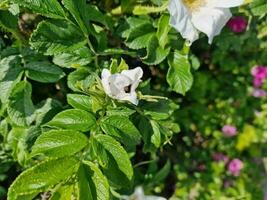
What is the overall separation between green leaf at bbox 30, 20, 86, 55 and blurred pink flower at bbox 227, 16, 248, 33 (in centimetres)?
84

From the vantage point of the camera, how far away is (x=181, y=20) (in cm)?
125

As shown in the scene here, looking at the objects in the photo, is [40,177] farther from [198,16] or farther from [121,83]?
[198,16]

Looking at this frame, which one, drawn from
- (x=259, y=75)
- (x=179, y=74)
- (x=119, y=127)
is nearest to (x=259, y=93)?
(x=259, y=75)

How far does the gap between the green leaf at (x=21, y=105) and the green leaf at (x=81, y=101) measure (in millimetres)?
156

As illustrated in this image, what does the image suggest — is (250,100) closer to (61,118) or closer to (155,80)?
(155,80)

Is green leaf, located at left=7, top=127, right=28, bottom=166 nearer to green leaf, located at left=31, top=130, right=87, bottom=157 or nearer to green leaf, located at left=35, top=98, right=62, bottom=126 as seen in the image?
green leaf, located at left=35, top=98, right=62, bottom=126

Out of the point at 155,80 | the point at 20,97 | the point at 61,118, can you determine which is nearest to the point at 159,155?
the point at 155,80

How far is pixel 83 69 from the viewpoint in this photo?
1.34 m

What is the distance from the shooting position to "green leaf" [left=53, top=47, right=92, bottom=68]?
1360mm

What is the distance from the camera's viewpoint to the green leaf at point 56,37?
4.15 feet

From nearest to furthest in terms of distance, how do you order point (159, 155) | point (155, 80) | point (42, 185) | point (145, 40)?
1. point (42, 185)
2. point (145, 40)
3. point (155, 80)
4. point (159, 155)

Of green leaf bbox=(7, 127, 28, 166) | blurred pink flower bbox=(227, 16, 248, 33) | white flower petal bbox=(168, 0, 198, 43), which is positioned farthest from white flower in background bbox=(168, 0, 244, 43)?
blurred pink flower bbox=(227, 16, 248, 33)

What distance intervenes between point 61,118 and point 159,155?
43.6 inches

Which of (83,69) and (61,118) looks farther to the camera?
(83,69)
